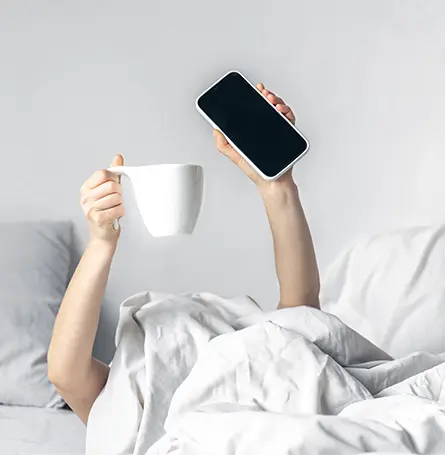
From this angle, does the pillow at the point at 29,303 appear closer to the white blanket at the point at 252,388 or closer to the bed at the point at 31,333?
the bed at the point at 31,333

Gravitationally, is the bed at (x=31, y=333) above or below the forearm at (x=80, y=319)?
below

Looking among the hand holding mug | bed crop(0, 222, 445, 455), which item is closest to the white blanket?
bed crop(0, 222, 445, 455)

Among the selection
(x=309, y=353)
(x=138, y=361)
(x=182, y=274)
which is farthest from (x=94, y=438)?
(x=182, y=274)

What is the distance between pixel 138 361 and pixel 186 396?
136 mm

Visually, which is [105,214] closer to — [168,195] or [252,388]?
[168,195]

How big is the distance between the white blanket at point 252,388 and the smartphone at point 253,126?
206 mm

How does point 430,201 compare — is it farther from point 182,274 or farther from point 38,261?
point 38,261

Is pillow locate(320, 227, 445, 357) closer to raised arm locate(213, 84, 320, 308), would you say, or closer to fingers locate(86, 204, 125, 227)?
raised arm locate(213, 84, 320, 308)

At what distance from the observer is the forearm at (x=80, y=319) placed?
1.01 metres

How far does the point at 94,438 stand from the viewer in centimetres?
100

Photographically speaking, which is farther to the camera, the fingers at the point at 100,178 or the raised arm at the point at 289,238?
the raised arm at the point at 289,238

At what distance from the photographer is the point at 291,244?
1.21 meters

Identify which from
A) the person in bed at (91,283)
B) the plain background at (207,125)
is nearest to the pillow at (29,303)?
the plain background at (207,125)

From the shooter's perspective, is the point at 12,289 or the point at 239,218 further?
the point at 239,218
